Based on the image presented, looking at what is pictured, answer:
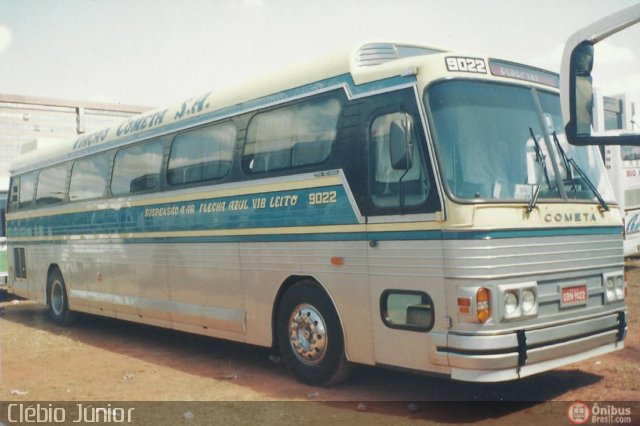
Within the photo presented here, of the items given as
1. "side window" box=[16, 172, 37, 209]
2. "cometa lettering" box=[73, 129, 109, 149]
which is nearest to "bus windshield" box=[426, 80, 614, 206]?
"cometa lettering" box=[73, 129, 109, 149]

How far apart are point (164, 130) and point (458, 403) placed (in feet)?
19.4

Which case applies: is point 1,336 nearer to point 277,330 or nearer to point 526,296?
point 277,330

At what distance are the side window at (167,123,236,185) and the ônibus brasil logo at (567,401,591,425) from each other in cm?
489

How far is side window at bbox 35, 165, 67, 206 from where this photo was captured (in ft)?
45.1

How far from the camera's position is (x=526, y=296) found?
20.7 feet

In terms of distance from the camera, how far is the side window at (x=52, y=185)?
13742 mm

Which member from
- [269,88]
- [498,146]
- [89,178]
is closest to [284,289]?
[269,88]

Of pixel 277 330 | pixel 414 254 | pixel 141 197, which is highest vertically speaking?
pixel 141 197

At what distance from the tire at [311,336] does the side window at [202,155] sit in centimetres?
208

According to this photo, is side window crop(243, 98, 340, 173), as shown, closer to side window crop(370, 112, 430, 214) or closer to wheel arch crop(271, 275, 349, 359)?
side window crop(370, 112, 430, 214)

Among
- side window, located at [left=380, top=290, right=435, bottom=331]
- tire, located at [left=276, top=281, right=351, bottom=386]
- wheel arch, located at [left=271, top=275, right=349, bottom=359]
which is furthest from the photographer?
wheel arch, located at [left=271, top=275, right=349, bottom=359]

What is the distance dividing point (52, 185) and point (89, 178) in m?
1.87

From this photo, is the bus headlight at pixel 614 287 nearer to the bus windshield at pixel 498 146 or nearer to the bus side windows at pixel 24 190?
the bus windshield at pixel 498 146

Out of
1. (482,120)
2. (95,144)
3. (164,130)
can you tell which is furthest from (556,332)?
(95,144)
